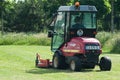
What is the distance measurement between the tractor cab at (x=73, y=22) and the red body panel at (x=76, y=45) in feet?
1.09

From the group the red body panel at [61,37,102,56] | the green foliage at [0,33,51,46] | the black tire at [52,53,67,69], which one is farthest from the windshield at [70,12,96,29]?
the green foliage at [0,33,51,46]

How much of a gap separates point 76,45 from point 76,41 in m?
0.16

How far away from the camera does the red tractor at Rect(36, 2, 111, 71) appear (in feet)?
58.9

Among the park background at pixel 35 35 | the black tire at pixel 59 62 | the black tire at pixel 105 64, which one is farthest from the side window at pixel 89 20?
the park background at pixel 35 35

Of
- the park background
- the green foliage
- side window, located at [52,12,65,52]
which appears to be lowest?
the green foliage

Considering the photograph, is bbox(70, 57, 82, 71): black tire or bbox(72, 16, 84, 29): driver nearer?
bbox(70, 57, 82, 71): black tire

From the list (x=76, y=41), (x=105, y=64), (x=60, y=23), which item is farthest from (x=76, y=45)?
(x=60, y=23)

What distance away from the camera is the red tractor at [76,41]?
18.0 m

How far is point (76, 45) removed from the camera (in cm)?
1817

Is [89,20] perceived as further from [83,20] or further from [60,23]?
[60,23]

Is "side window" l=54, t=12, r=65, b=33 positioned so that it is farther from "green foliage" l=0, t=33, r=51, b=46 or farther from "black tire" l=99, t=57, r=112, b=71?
"green foliage" l=0, t=33, r=51, b=46

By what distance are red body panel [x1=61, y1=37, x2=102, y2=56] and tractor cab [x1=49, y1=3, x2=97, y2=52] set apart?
1.09 feet

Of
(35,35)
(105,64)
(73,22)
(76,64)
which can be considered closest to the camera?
(76,64)

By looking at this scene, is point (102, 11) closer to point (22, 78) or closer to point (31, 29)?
point (31, 29)
